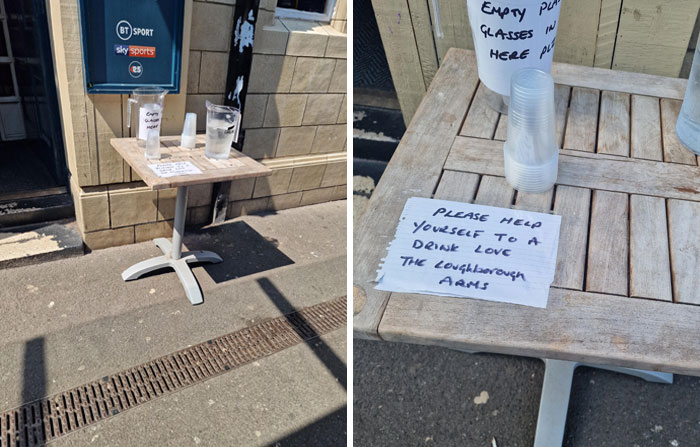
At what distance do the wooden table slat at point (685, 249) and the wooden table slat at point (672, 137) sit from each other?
8.3 inches

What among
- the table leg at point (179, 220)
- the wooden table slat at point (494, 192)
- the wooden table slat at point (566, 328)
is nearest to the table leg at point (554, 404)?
the wooden table slat at point (494, 192)

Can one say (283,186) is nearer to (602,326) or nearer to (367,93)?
(367,93)

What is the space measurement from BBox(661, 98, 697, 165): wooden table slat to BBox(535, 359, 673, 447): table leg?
35.7 inches

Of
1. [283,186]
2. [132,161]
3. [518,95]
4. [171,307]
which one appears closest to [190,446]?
[171,307]

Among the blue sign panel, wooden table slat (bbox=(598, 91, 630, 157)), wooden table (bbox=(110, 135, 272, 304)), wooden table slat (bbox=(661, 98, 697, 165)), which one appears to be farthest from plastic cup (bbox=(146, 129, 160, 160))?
wooden table slat (bbox=(661, 98, 697, 165))

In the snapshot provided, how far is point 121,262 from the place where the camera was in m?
3.18

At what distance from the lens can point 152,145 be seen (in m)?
2.66

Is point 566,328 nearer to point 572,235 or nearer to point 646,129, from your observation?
point 572,235

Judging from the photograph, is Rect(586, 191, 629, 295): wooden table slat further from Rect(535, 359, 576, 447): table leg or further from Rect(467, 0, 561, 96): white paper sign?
Rect(535, 359, 576, 447): table leg

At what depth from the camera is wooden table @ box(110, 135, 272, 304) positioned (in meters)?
2.53

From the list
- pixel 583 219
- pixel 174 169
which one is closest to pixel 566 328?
pixel 583 219

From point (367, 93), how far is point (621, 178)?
2294 millimetres

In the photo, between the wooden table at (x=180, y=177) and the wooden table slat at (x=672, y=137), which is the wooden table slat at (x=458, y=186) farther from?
the wooden table at (x=180, y=177)

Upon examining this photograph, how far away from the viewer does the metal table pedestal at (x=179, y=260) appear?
2.96 m
